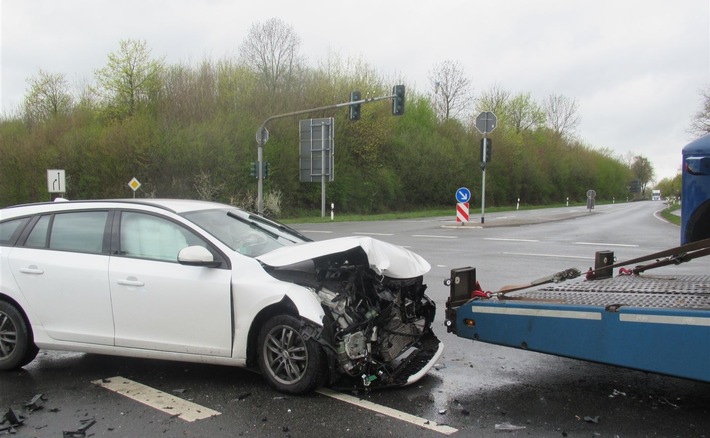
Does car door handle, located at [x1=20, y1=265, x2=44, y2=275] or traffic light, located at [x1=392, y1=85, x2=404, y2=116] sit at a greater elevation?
traffic light, located at [x1=392, y1=85, x2=404, y2=116]

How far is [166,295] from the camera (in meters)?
4.52

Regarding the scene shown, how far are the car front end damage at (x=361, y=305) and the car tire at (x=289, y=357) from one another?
3.8 inches

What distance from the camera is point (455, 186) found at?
54125mm

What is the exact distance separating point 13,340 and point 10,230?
1026 mm

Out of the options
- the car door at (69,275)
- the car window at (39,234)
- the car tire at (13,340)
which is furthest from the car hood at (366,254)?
the car tire at (13,340)

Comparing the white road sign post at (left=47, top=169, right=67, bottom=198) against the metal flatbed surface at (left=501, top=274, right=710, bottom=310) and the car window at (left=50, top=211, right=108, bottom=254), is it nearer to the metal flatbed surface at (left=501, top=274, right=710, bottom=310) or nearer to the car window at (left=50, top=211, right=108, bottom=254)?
the car window at (left=50, top=211, right=108, bottom=254)

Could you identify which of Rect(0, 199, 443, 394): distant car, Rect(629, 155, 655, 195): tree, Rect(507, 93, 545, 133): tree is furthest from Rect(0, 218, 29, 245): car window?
Rect(629, 155, 655, 195): tree

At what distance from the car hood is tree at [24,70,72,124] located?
40652 mm

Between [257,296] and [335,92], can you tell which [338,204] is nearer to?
[335,92]

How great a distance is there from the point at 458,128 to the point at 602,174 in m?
44.6

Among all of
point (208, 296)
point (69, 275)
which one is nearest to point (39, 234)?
point (69, 275)

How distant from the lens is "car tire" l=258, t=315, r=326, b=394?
4.20 metres

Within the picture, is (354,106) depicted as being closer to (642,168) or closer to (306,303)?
(306,303)

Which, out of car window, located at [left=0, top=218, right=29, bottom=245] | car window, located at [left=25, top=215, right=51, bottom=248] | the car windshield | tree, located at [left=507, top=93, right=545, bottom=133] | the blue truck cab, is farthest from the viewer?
tree, located at [left=507, top=93, right=545, bottom=133]
